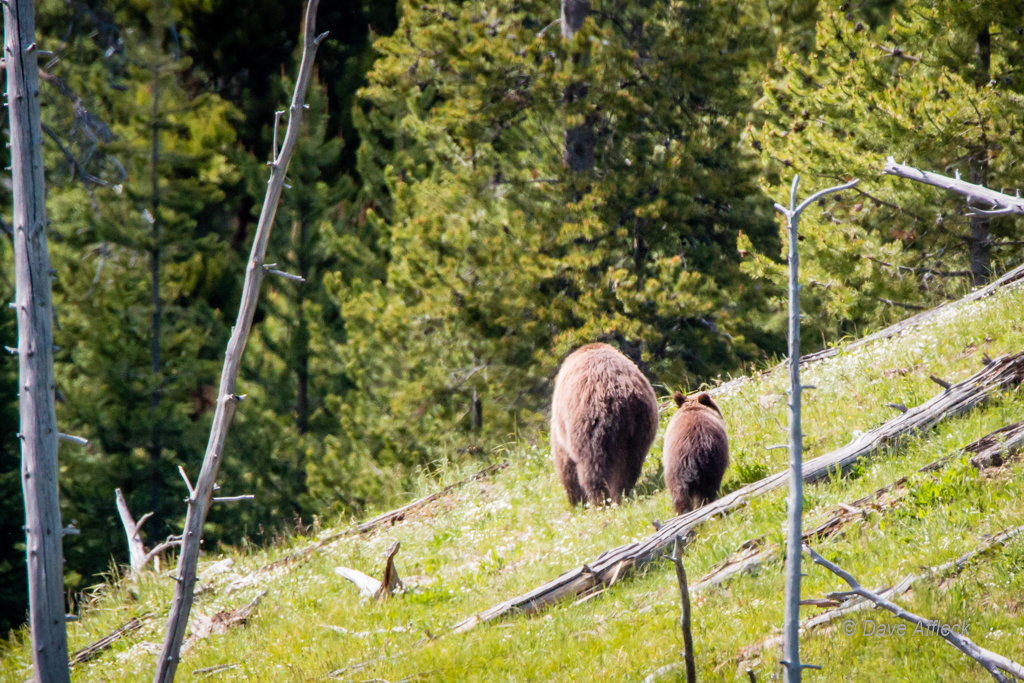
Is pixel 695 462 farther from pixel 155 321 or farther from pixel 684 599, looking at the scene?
pixel 155 321

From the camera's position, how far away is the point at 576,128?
1521cm

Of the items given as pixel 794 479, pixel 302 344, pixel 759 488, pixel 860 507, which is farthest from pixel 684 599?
pixel 302 344

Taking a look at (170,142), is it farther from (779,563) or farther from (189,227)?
(779,563)

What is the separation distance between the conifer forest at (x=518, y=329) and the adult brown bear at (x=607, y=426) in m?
0.26

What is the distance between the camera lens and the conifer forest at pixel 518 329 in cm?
503

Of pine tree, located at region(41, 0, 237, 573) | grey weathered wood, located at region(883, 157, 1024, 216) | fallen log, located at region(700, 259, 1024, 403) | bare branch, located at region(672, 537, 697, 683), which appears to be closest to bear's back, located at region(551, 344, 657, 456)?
fallen log, located at region(700, 259, 1024, 403)

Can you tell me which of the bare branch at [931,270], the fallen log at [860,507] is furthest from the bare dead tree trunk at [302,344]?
the fallen log at [860,507]

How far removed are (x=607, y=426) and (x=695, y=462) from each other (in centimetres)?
100

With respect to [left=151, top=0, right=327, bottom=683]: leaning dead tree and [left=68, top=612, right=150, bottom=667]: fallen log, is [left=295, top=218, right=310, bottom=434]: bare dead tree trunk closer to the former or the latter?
[left=68, top=612, right=150, bottom=667]: fallen log

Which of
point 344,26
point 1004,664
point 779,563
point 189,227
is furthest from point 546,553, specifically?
point 344,26

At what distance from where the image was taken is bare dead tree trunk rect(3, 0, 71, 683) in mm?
4715

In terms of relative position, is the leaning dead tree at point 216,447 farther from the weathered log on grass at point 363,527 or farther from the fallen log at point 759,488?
the weathered log on grass at point 363,527

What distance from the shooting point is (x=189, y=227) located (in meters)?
22.3

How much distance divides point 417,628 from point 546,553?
4.32 ft
